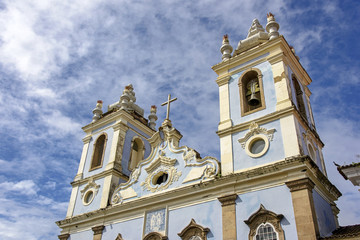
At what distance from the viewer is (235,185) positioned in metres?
12.9

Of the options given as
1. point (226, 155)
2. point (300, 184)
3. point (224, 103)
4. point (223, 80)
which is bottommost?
point (300, 184)

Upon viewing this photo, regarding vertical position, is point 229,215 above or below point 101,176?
below

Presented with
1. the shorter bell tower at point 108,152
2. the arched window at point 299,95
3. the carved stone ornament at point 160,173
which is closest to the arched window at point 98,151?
the shorter bell tower at point 108,152

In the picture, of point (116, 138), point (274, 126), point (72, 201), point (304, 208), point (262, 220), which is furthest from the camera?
point (116, 138)

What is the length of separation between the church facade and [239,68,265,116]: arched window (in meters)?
0.05

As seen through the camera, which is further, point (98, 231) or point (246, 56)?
point (98, 231)

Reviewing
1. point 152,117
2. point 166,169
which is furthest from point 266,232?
point 152,117

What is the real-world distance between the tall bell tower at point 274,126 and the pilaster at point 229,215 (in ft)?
3.43

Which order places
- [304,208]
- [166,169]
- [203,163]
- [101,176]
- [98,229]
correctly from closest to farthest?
1. [304,208]
2. [203,163]
3. [166,169]
4. [98,229]
5. [101,176]

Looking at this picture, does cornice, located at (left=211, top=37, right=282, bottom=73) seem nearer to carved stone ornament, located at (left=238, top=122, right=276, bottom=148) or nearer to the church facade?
the church facade

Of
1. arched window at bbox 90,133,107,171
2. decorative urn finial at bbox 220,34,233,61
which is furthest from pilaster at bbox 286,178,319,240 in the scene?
arched window at bbox 90,133,107,171

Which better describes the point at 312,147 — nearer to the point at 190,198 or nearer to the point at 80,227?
the point at 190,198

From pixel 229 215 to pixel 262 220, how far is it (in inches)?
50.0

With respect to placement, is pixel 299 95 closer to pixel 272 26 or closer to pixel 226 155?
pixel 272 26
